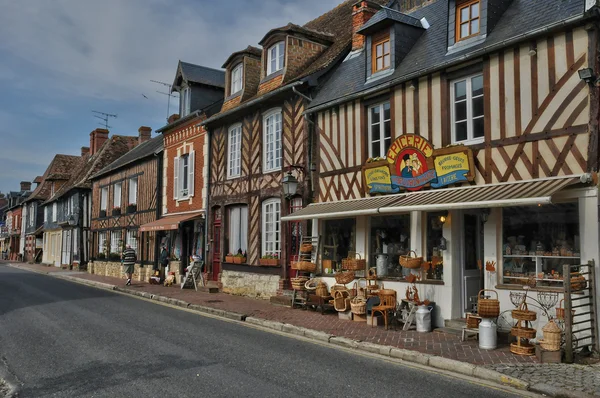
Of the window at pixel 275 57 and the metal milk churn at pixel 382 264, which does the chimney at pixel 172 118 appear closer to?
the window at pixel 275 57

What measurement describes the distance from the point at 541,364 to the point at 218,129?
12528 mm

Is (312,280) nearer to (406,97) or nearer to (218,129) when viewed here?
(406,97)

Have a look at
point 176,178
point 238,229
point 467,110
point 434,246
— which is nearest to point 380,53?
point 467,110

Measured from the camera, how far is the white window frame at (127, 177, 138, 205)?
76.7 ft

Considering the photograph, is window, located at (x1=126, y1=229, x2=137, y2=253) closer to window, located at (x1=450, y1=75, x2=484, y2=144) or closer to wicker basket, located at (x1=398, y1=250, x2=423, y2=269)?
wicker basket, located at (x1=398, y1=250, x2=423, y2=269)

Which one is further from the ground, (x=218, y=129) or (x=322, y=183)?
(x=218, y=129)

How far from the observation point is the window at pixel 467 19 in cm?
925

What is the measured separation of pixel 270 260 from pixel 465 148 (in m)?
6.48

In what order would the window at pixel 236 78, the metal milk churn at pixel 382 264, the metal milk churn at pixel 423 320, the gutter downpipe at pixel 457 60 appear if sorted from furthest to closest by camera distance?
the window at pixel 236 78 → the metal milk churn at pixel 382 264 → the metal milk churn at pixel 423 320 → the gutter downpipe at pixel 457 60

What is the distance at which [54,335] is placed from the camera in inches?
326

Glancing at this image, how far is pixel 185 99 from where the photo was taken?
1927 centimetres

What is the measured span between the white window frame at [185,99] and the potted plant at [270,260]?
303 inches

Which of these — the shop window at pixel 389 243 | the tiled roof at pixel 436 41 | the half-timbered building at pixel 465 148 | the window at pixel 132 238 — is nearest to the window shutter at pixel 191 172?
the window at pixel 132 238

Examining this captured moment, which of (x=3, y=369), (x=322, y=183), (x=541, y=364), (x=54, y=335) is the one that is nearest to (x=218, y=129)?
(x=322, y=183)
